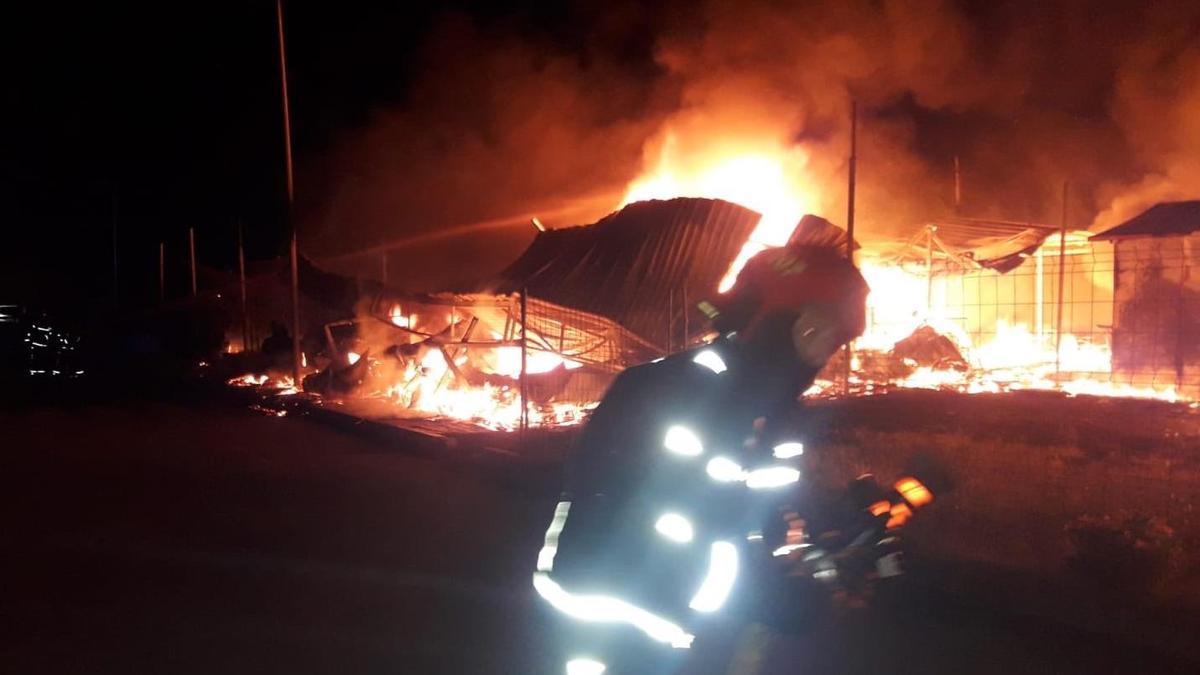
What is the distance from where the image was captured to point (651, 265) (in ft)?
60.4

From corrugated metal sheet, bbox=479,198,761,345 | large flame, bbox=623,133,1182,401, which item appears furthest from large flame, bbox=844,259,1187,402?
corrugated metal sheet, bbox=479,198,761,345

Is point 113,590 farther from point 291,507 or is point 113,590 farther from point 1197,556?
point 1197,556

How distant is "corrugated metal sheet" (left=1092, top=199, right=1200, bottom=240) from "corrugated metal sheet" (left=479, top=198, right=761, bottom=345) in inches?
249

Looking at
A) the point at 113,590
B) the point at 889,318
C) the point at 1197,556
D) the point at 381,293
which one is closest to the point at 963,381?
the point at 889,318

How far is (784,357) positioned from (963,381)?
14095 mm

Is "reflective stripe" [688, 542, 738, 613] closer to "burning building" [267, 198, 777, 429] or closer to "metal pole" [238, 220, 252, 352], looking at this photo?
"burning building" [267, 198, 777, 429]

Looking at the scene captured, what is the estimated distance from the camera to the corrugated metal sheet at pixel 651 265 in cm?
1772

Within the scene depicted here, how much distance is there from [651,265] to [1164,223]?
8313 millimetres

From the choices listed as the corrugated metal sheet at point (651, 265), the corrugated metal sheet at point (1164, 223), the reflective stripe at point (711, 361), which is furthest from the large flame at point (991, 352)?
the reflective stripe at point (711, 361)

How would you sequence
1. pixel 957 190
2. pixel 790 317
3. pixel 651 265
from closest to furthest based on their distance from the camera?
1. pixel 790 317
2. pixel 651 265
3. pixel 957 190

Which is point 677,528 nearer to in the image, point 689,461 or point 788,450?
point 689,461

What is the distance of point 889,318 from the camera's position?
20.8 meters

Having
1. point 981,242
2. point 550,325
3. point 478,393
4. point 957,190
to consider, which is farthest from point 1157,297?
point 957,190

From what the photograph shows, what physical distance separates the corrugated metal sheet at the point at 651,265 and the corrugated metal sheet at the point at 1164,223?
249 inches
